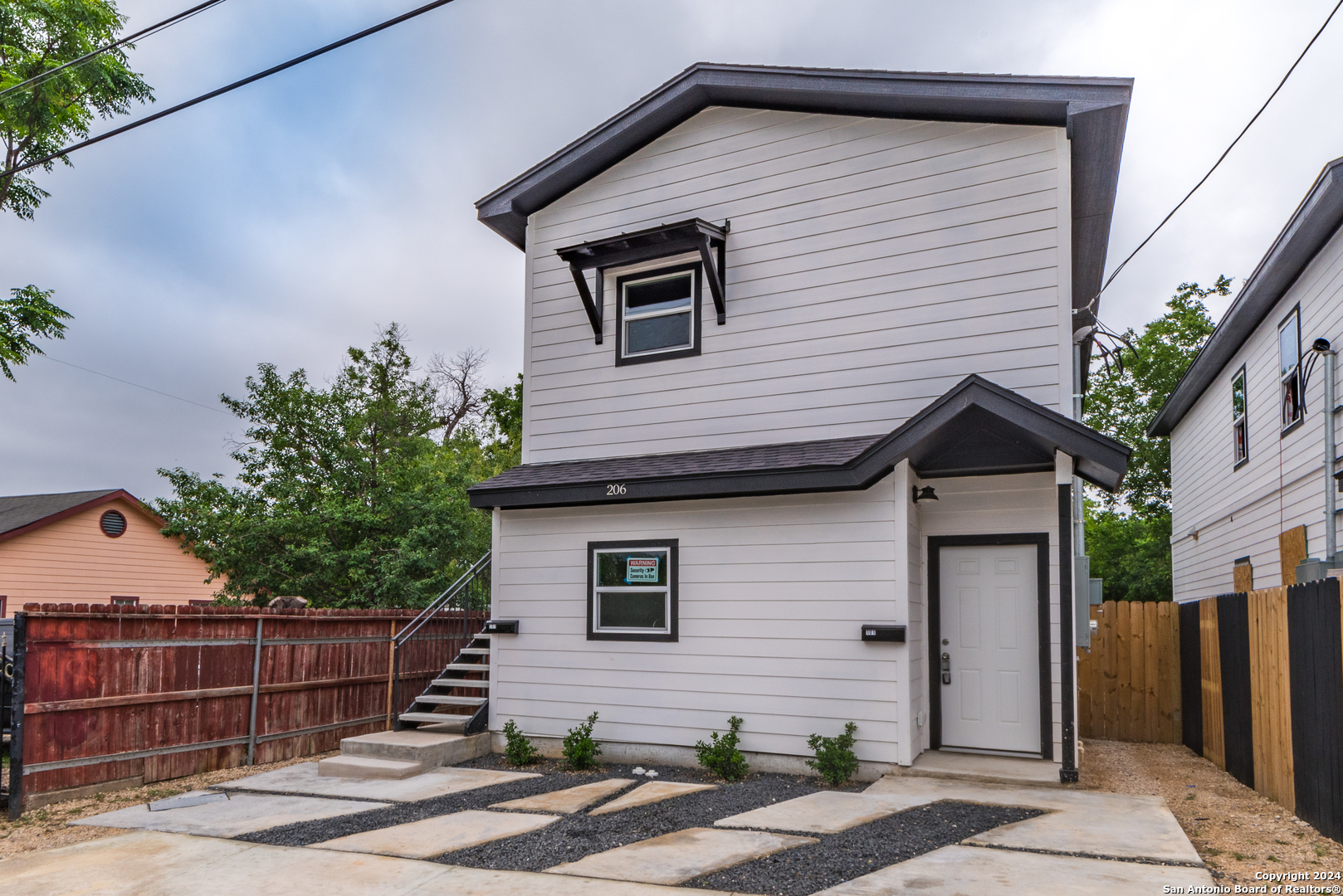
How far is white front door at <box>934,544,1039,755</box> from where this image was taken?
→ 773 centimetres

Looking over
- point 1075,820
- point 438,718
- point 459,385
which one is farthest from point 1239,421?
point 459,385

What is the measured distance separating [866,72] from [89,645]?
28.8ft

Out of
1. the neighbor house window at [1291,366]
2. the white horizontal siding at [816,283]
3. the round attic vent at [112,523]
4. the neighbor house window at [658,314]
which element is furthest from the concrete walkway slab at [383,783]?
the round attic vent at [112,523]

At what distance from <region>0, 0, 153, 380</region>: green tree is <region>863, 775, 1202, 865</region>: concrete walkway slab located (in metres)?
14.9

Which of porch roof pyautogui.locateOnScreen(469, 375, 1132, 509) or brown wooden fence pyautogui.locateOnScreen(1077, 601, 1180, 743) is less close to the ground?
porch roof pyautogui.locateOnScreen(469, 375, 1132, 509)

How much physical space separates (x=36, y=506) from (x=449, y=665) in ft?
53.0

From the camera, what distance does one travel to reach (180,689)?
8227 millimetres

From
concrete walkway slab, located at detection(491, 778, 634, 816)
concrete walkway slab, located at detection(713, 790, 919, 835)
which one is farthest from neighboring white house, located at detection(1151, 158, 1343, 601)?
concrete walkway slab, located at detection(491, 778, 634, 816)

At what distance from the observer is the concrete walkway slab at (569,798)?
662cm

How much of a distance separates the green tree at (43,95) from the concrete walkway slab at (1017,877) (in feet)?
50.8

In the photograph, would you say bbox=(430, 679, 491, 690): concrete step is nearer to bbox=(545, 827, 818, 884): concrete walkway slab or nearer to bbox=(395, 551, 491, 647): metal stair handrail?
bbox=(395, 551, 491, 647): metal stair handrail

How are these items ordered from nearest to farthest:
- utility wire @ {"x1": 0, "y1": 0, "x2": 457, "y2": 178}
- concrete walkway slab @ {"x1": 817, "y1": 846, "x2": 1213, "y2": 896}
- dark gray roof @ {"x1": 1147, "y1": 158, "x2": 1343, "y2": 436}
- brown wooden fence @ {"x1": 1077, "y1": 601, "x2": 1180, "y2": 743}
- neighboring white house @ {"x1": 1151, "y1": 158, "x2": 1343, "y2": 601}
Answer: concrete walkway slab @ {"x1": 817, "y1": 846, "x2": 1213, "y2": 896}
utility wire @ {"x1": 0, "y1": 0, "x2": 457, "y2": 178}
dark gray roof @ {"x1": 1147, "y1": 158, "x2": 1343, "y2": 436}
neighboring white house @ {"x1": 1151, "y1": 158, "x2": 1343, "y2": 601}
brown wooden fence @ {"x1": 1077, "y1": 601, "x2": 1180, "y2": 743}

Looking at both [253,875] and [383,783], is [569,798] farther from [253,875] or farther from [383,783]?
[253,875]

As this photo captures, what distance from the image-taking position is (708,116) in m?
9.70
